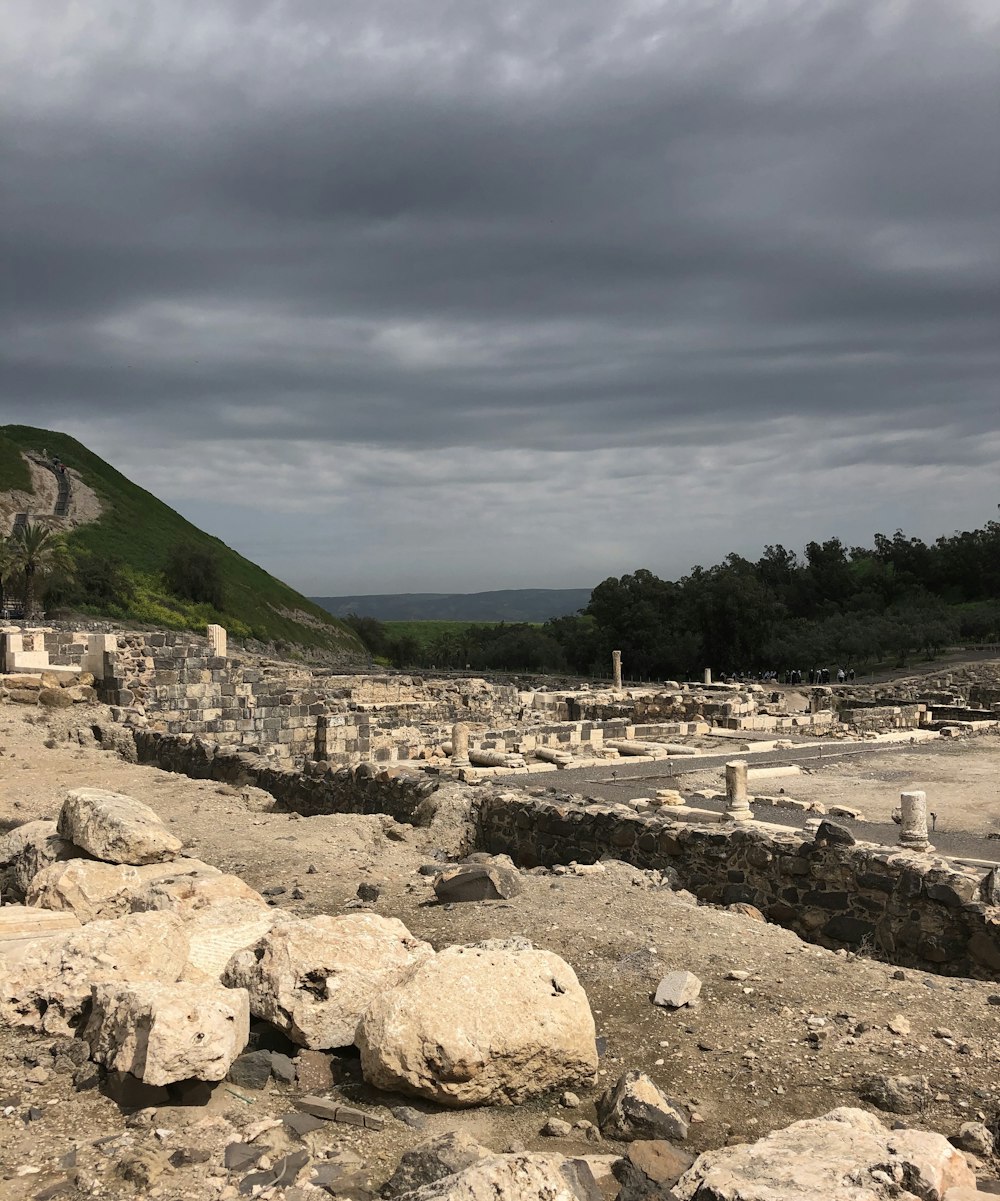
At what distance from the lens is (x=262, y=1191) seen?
358 cm

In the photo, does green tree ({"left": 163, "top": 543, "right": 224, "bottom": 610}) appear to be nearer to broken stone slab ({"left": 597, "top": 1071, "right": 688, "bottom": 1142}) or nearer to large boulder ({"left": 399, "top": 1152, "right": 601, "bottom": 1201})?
broken stone slab ({"left": 597, "top": 1071, "right": 688, "bottom": 1142})

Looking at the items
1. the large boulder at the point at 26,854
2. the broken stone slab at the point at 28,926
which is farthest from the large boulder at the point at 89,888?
the large boulder at the point at 26,854

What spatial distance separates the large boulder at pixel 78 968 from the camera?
4.84m

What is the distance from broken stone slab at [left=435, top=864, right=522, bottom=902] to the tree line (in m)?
52.9

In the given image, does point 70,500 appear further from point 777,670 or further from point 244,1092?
point 244,1092

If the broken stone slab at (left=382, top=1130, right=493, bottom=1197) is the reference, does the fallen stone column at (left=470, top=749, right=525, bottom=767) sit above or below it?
below

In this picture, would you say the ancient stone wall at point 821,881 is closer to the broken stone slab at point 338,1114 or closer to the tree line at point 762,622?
the broken stone slab at point 338,1114

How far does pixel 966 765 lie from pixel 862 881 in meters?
14.1

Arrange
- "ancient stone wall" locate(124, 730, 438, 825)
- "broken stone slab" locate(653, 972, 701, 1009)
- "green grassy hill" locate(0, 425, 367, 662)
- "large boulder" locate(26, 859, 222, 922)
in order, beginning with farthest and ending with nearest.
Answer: "green grassy hill" locate(0, 425, 367, 662) → "ancient stone wall" locate(124, 730, 438, 825) → "large boulder" locate(26, 859, 222, 922) → "broken stone slab" locate(653, 972, 701, 1009)

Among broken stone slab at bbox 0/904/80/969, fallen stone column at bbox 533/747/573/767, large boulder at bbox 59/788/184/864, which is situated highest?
large boulder at bbox 59/788/184/864

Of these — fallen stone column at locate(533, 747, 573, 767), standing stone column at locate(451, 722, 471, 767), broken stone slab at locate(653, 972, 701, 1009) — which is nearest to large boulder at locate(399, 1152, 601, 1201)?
broken stone slab at locate(653, 972, 701, 1009)

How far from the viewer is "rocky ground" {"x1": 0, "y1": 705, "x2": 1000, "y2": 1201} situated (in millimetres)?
3879

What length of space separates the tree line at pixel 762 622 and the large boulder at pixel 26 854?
5418 centimetres

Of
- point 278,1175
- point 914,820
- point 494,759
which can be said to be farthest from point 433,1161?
point 494,759
